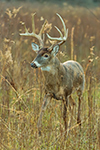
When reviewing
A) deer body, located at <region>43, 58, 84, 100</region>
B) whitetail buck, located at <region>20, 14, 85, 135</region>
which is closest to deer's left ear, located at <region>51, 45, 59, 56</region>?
whitetail buck, located at <region>20, 14, 85, 135</region>

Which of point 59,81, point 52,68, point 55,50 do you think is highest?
point 55,50

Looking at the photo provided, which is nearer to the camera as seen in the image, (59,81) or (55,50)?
(55,50)

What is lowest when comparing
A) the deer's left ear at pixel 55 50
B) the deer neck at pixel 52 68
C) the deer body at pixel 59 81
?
the deer body at pixel 59 81

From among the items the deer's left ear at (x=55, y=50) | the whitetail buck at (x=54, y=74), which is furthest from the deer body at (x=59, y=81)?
the deer's left ear at (x=55, y=50)

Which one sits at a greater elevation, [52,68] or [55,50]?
[55,50]

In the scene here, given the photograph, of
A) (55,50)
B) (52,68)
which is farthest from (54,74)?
(55,50)

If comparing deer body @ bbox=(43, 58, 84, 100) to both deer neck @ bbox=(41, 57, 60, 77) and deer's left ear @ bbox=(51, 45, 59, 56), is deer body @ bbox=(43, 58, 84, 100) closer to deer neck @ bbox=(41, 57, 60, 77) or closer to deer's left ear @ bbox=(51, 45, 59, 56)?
deer neck @ bbox=(41, 57, 60, 77)

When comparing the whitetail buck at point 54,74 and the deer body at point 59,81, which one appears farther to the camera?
the deer body at point 59,81

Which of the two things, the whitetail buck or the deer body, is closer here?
the whitetail buck

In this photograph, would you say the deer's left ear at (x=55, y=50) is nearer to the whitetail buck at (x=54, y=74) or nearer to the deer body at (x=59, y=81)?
the whitetail buck at (x=54, y=74)

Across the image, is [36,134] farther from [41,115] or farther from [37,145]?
[41,115]

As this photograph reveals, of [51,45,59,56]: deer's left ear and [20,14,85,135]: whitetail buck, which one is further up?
[51,45,59,56]: deer's left ear

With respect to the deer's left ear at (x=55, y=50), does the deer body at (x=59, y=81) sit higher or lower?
lower

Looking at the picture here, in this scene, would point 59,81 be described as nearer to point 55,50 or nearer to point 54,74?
point 54,74
